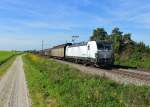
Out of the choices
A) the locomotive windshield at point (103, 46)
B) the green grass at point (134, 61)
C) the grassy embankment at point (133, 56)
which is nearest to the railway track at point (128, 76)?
the locomotive windshield at point (103, 46)

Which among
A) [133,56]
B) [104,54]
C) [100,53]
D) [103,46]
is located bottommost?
[133,56]

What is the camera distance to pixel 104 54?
126 ft

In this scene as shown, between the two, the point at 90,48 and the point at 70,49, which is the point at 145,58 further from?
the point at 70,49

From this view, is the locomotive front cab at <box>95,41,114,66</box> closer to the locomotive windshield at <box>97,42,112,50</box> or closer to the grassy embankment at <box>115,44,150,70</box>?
the locomotive windshield at <box>97,42,112,50</box>

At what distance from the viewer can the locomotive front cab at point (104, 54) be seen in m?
37.9

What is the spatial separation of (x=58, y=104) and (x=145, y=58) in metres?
32.5

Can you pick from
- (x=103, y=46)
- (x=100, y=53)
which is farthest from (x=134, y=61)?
(x=100, y=53)

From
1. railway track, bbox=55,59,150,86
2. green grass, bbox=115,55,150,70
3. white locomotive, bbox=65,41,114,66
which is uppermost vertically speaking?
white locomotive, bbox=65,41,114,66

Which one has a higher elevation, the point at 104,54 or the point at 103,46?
the point at 103,46

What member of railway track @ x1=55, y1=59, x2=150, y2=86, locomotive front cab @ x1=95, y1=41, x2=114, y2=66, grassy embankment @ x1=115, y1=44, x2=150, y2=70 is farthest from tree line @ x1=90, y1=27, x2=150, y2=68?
railway track @ x1=55, y1=59, x2=150, y2=86

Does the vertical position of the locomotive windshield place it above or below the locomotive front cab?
above

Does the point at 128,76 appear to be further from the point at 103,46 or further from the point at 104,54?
the point at 103,46

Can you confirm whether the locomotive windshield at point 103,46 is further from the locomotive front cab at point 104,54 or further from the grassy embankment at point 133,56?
the grassy embankment at point 133,56

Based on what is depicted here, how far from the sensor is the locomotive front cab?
37.9 m
